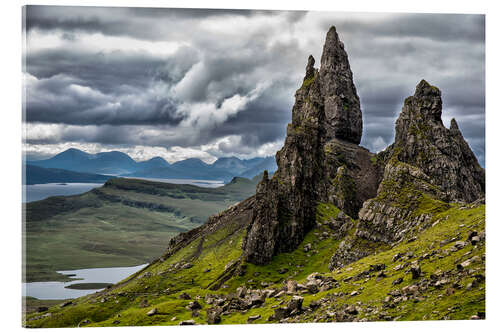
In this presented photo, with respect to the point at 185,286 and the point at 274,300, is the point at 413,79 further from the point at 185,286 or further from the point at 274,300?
the point at 185,286

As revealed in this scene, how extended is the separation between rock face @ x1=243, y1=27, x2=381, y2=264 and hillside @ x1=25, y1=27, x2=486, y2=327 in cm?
40

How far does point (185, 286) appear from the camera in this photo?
12788 centimetres

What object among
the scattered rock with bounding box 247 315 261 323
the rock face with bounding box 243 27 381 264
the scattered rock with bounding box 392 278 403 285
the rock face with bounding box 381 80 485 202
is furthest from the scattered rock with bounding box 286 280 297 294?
the rock face with bounding box 381 80 485 202

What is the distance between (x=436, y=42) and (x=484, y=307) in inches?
1024

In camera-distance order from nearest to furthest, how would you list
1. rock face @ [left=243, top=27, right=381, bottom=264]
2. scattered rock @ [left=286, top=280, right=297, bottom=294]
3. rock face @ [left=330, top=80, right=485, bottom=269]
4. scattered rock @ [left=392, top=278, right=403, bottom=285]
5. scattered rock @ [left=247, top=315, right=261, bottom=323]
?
scattered rock @ [left=392, top=278, right=403, bottom=285] → scattered rock @ [left=247, top=315, right=261, bottom=323] → scattered rock @ [left=286, top=280, right=297, bottom=294] → rock face @ [left=330, top=80, right=485, bottom=269] → rock face @ [left=243, top=27, right=381, bottom=264]

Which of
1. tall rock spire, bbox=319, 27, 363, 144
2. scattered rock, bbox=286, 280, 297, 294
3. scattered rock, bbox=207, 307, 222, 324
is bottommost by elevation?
scattered rock, bbox=207, 307, 222, 324

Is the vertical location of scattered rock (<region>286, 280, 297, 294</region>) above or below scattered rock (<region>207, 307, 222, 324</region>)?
above

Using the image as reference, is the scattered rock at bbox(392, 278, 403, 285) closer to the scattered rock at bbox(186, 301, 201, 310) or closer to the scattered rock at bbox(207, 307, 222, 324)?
the scattered rock at bbox(207, 307, 222, 324)

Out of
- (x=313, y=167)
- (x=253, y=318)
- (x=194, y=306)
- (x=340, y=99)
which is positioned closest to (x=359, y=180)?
(x=313, y=167)

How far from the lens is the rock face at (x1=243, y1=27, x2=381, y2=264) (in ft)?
337

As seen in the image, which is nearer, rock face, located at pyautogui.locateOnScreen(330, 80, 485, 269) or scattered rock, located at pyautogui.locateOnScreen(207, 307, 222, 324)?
scattered rock, located at pyautogui.locateOnScreen(207, 307, 222, 324)

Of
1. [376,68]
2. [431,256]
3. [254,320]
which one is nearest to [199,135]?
[376,68]

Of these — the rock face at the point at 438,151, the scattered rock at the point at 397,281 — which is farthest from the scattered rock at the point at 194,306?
the rock face at the point at 438,151
